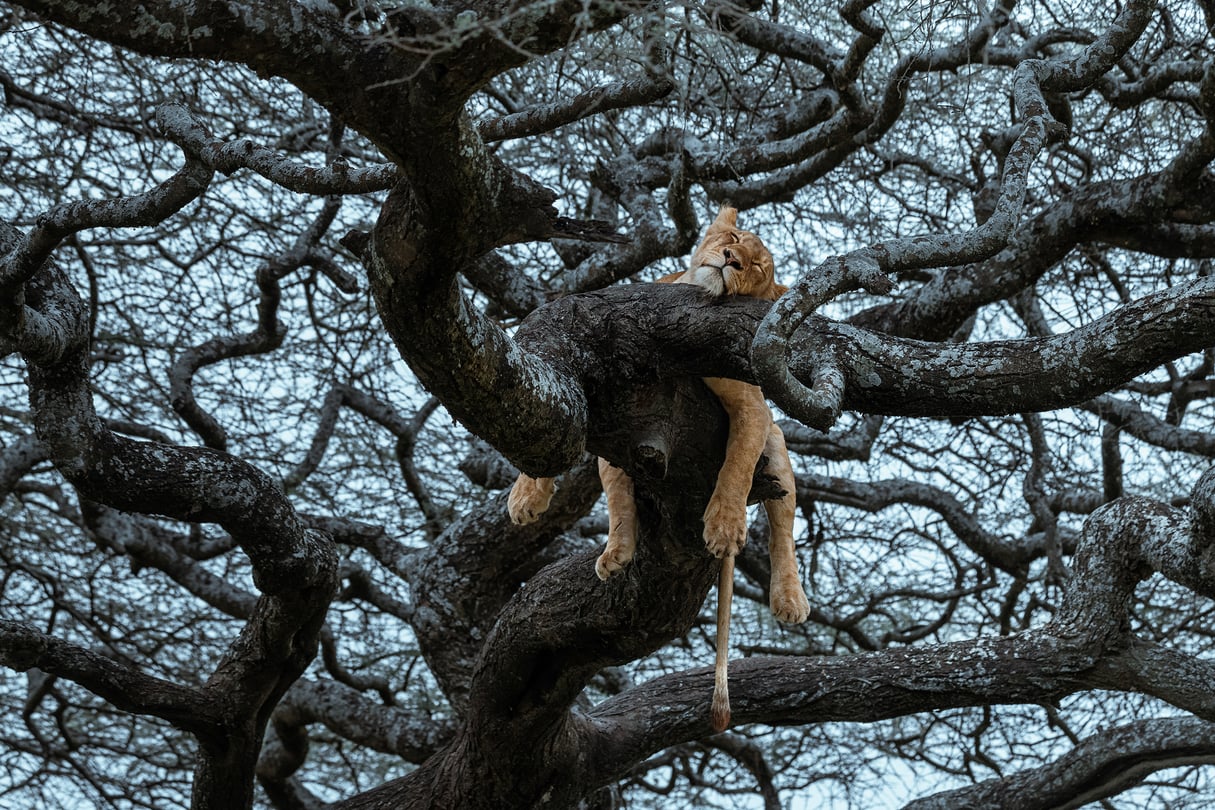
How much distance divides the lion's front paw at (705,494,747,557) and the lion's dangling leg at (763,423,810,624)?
0.29m

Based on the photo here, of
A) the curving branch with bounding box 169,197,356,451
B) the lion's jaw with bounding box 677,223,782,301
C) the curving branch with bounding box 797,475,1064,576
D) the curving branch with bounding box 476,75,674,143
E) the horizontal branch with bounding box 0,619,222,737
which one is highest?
the curving branch with bounding box 169,197,356,451

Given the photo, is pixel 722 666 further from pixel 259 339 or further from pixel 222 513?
pixel 259 339

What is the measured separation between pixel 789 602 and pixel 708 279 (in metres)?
0.97

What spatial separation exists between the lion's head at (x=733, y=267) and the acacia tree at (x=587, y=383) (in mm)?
143

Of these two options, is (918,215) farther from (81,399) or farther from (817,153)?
(81,399)

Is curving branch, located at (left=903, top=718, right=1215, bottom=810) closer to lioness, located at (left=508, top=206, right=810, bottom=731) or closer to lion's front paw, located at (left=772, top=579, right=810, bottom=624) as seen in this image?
lioness, located at (left=508, top=206, right=810, bottom=731)

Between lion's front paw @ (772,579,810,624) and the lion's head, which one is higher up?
the lion's head

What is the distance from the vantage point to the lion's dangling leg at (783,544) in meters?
3.50

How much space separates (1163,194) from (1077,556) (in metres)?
1.33

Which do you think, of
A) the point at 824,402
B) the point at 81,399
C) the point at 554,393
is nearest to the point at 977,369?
the point at 824,402

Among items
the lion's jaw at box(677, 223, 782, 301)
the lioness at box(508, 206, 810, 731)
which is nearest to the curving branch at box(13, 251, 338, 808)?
the lioness at box(508, 206, 810, 731)

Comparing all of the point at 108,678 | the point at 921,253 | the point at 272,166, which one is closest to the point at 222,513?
the point at 108,678

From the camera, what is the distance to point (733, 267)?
3.23 meters

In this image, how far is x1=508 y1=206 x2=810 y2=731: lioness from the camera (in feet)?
10.5
